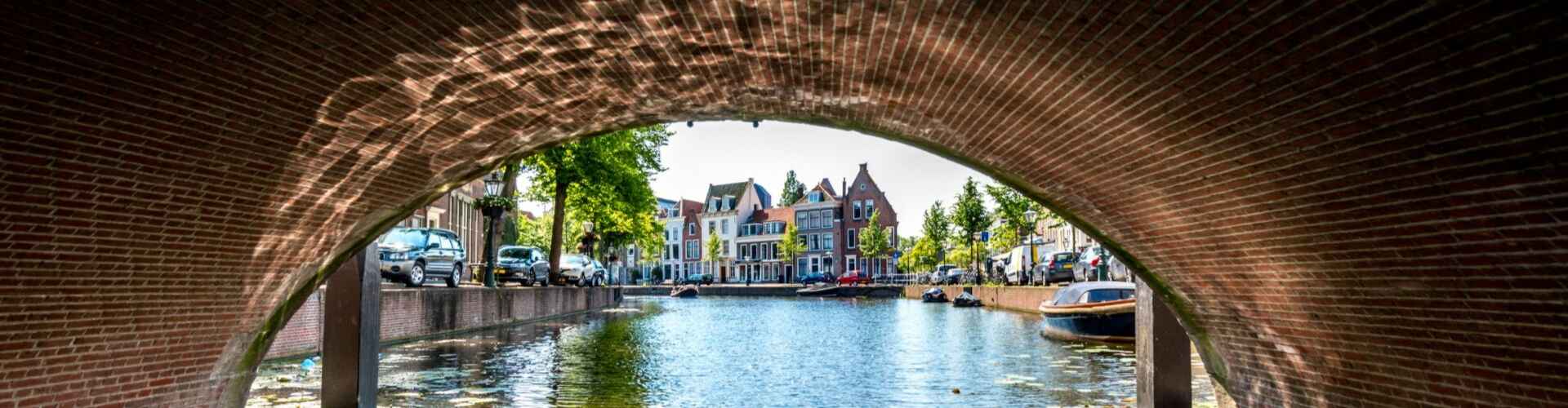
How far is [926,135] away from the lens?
7305mm

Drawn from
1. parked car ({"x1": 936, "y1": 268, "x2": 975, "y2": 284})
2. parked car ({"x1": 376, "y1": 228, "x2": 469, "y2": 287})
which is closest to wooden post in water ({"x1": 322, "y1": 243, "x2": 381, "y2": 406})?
parked car ({"x1": 376, "y1": 228, "x2": 469, "y2": 287})

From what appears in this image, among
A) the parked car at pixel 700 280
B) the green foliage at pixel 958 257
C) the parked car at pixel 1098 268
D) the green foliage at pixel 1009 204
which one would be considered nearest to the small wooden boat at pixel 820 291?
the green foliage at pixel 958 257

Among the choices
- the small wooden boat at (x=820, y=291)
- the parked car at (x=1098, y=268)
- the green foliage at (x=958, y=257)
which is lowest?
the small wooden boat at (x=820, y=291)

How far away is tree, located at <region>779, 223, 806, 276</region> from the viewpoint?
7730 cm

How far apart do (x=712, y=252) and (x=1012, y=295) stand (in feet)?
166

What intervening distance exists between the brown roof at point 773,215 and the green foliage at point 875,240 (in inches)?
420

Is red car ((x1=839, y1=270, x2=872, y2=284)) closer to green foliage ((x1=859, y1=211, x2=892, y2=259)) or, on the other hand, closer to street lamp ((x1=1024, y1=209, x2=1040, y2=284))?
green foliage ((x1=859, y1=211, x2=892, y2=259))

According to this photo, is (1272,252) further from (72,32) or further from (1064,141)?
(72,32)

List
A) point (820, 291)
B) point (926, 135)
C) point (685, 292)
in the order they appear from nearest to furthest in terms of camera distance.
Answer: point (926, 135) → point (820, 291) → point (685, 292)

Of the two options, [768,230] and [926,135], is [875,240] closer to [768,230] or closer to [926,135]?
[768,230]

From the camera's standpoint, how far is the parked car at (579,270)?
34000 mm

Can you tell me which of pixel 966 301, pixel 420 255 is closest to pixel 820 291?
pixel 966 301

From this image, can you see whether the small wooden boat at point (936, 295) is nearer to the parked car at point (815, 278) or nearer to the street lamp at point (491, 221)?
the street lamp at point (491, 221)

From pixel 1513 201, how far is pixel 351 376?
7897 mm
